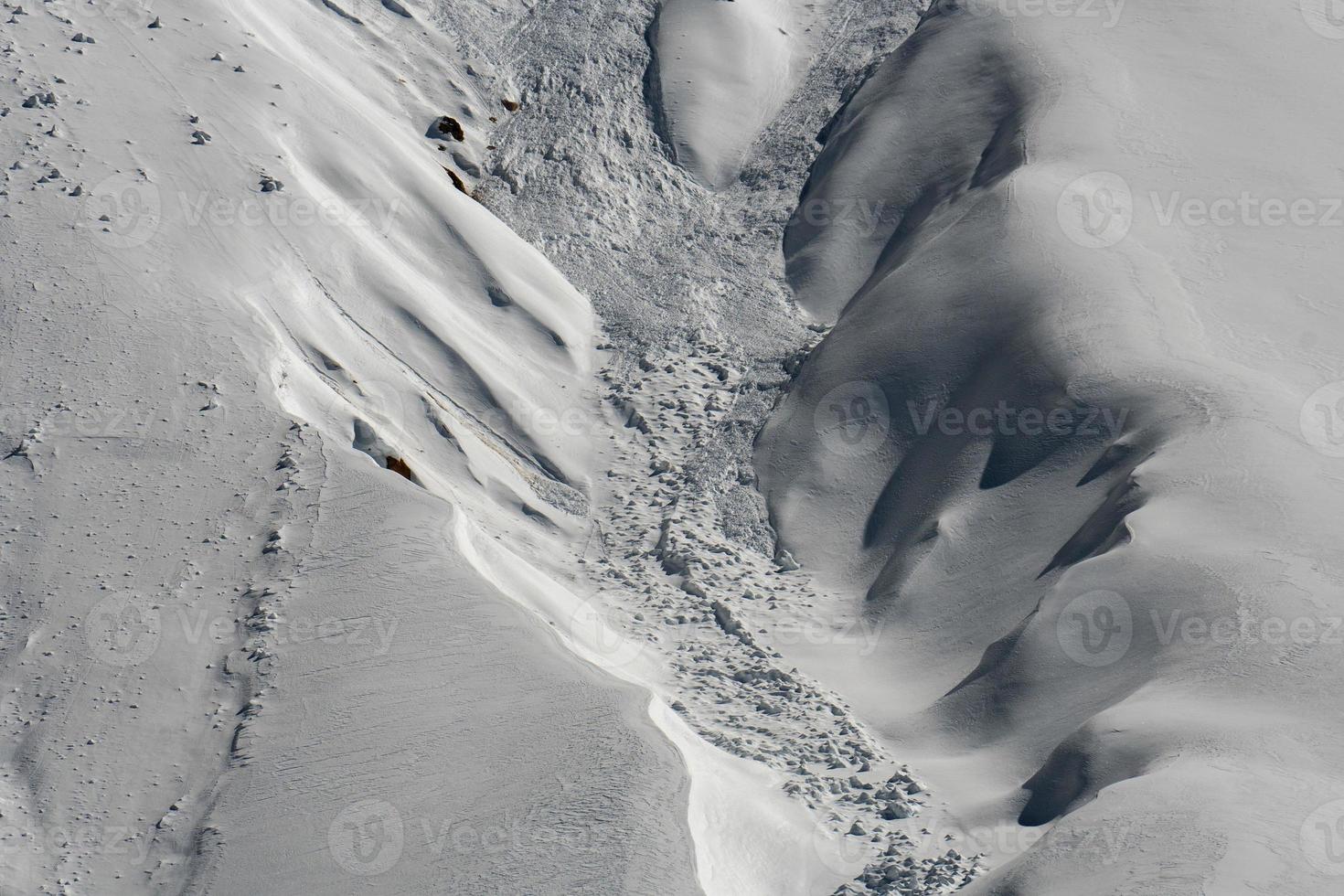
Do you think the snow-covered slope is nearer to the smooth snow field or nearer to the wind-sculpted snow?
the smooth snow field

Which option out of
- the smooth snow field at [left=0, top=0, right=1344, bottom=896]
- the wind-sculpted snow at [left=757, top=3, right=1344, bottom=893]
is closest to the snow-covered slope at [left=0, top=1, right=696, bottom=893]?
the smooth snow field at [left=0, top=0, right=1344, bottom=896]

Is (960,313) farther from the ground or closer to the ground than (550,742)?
farther from the ground

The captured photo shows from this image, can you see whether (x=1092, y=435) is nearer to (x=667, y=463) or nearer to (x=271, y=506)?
(x=667, y=463)

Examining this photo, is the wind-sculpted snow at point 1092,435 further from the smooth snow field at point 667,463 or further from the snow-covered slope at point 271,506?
the snow-covered slope at point 271,506

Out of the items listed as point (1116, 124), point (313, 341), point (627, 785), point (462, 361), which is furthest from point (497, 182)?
point (627, 785)

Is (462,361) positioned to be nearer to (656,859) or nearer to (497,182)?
(497,182)
